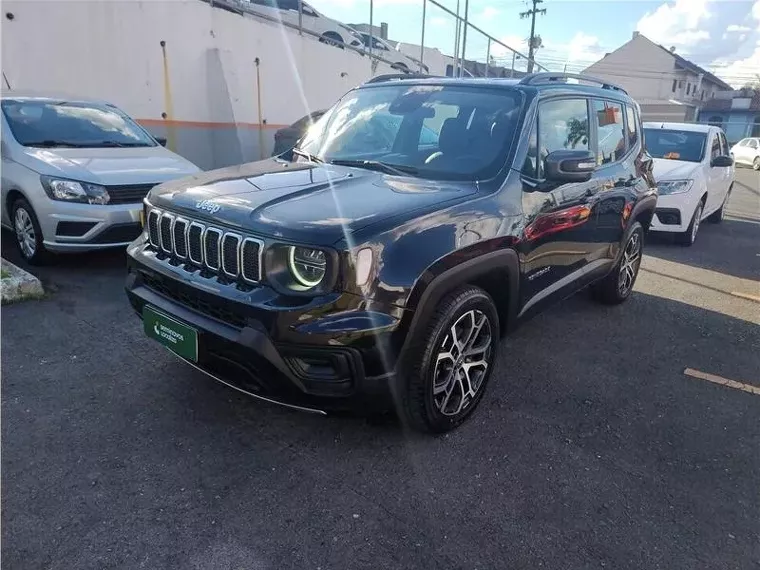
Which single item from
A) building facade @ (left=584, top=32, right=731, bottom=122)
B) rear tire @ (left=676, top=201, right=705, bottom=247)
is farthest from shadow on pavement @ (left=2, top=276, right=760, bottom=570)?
building facade @ (left=584, top=32, right=731, bottom=122)

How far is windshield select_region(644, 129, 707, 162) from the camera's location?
8.59 m

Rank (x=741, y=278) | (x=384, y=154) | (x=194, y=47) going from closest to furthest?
1. (x=384, y=154)
2. (x=741, y=278)
3. (x=194, y=47)

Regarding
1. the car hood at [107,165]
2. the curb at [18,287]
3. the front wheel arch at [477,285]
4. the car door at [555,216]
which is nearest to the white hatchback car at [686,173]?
the car door at [555,216]

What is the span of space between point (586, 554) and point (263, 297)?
68.5 inches

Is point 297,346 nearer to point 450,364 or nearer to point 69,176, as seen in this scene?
point 450,364

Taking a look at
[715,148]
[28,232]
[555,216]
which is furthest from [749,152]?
[28,232]

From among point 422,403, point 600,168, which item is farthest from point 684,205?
point 422,403

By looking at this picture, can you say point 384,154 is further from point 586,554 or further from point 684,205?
point 684,205

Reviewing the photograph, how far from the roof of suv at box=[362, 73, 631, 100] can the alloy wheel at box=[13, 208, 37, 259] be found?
3.54 meters

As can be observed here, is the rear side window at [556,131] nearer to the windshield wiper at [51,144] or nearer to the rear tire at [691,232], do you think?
the windshield wiper at [51,144]

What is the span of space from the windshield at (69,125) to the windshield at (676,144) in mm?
7444

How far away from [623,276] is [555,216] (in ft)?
7.11

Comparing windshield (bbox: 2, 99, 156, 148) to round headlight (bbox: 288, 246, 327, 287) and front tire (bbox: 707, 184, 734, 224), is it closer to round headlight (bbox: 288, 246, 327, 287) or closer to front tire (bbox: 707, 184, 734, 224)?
round headlight (bbox: 288, 246, 327, 287)

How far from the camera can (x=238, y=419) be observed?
308cm
